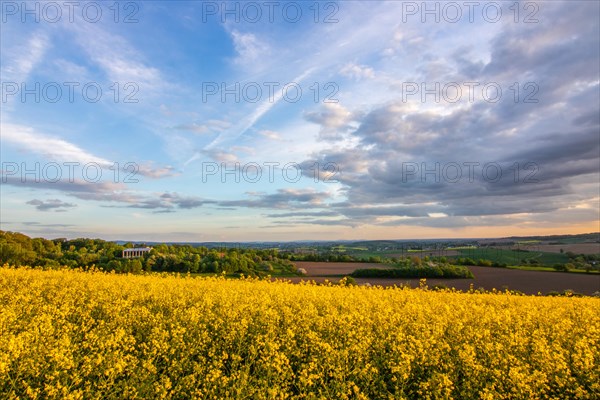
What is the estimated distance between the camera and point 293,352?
5555 mm

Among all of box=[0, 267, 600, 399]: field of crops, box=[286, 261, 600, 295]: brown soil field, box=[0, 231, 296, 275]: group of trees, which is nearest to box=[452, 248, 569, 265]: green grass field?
box=[286, 261, 600, 295]: brown soil field

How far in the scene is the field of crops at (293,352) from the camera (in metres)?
4.82

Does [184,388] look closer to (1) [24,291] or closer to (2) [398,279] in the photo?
(1) [24,291]

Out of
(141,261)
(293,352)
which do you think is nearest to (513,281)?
(293,352)

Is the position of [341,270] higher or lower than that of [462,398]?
lower

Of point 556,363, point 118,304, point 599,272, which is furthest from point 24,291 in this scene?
point 599,272

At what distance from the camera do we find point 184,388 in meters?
5.02

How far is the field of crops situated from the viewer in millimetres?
4824

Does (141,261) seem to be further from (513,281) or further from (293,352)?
(513,281)

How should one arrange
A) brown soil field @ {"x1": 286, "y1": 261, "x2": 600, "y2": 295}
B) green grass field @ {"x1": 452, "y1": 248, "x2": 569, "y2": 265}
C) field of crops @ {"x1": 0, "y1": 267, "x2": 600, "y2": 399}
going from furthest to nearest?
green grass field @ {"x1": 452, "y1": 248, "x2": 569, "y2": 265}
brown soil field @ {"x1": 286, "y1": 261, "x2": 600, "y2": 295}
field of crops @ {"x1": 0, "y1": 267, "x2": 600, "y2": 399}

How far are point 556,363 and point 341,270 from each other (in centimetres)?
3511

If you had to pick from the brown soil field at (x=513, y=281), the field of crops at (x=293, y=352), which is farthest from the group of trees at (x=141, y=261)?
the field of crops at (x=293, y=352)

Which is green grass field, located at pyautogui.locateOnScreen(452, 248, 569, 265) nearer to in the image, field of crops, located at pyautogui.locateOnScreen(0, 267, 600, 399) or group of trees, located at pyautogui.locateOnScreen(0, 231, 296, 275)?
group of trees, located at pyautogui.locateOnScreen(0, 231, 296, 275)

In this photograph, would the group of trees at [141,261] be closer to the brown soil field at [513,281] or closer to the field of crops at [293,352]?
the brown soil field at [513,281]
